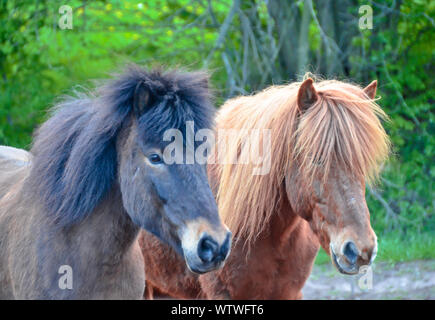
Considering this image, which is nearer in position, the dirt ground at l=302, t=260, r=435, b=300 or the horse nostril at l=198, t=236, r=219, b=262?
the horse nostril at l=198, t=236, r=219, b=262

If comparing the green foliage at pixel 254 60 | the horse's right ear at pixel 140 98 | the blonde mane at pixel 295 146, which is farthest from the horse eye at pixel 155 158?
the green foliage at pixel 254 60

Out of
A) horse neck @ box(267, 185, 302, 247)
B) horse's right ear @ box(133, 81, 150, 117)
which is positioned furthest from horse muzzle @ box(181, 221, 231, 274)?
horse neck @ box(267, 185, 302, 247)

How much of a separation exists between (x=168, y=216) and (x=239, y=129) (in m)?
1.18

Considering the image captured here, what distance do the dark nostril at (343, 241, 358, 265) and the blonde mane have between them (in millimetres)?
373

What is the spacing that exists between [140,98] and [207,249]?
77cm

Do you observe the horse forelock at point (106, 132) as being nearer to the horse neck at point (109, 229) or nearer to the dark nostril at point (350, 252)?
the horse neck at point (109, 229)

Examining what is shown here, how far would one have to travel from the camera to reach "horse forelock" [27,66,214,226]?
2.62 metres

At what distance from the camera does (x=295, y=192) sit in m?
3.12

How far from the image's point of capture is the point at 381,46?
24.7 ft

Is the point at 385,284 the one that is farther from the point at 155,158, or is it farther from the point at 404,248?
the point at 155,158

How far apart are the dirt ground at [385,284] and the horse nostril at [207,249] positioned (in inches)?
147

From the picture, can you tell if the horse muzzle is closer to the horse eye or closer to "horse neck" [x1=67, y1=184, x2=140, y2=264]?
the horse eye

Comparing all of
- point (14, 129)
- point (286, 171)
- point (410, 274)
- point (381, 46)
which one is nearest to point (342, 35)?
point (381, 46)
